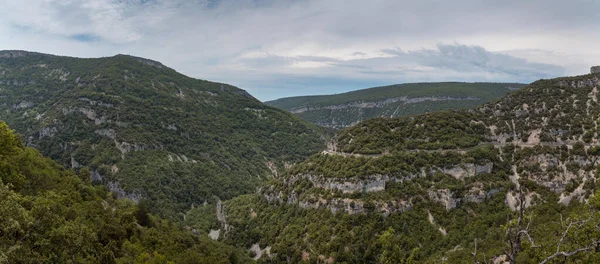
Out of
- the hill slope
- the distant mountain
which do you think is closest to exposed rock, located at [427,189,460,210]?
the hill slope

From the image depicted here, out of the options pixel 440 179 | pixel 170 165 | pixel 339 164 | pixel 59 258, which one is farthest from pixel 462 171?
→ pixel 170 165

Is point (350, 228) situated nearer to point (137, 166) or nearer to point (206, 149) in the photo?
point (137, 166)

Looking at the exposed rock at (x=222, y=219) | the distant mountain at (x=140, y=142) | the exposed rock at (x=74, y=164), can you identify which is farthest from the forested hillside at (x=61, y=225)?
the exposed rock at (x=74, y=164)

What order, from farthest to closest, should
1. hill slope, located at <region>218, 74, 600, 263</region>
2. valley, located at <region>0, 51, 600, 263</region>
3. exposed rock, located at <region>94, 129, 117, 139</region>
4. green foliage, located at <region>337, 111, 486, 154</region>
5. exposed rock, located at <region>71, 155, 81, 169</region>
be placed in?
exposed rock, located at <region>94, 129, 117, 139</region> → exposed rock, located at <region>71, 155, 81, 169</region> → green foliage, located at <region>337, 111, 486, 154</region> → hill slope, located at <region>218, 74, 600, 263</region> → valley, located at <region>0, 51, 600, 263</region>

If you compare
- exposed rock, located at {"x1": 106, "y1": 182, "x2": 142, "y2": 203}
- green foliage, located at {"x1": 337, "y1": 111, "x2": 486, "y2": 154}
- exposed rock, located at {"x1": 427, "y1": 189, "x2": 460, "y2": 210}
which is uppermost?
green foliage, located at {"x1": 337, "y1": 111, "x2": 486, "y2": 154}

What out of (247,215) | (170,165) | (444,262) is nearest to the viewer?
(444,262)

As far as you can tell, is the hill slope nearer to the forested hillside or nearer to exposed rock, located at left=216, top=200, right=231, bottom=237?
exposed rock, located at left=216, top=200, right=231, bottom=237
